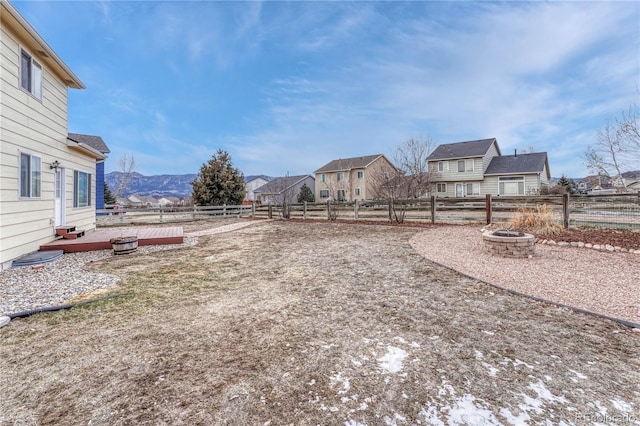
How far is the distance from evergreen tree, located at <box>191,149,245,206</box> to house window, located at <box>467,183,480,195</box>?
66.6 feet

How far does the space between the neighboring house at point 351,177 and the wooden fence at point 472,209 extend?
47.3 ft

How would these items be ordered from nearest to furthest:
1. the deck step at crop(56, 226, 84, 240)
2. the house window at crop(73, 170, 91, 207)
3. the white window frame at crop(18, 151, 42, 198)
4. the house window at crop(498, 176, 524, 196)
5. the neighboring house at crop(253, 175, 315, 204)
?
the white window frame at crop(18, 151, 42, 198) → the deck step at crop(56, 226, 84, 240) → the house window at crop(73, 170, 91, 207) → the house window at crop(498, 176, 524, 196) → the neighboring house at crop(253, 175, 315, 204)

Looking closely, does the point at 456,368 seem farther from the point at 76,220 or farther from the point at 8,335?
the point at 76,220

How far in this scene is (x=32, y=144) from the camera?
6445 millimetres

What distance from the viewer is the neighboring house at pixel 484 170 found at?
75.4 ft

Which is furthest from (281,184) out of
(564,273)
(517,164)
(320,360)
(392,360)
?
(392,360)

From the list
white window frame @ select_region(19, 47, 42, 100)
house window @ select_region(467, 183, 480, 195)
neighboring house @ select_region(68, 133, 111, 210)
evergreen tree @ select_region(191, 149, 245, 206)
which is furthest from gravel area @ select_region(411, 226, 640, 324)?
house window @ select_region(467, 183, 480, 195)

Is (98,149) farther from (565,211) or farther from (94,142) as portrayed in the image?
(565,211)

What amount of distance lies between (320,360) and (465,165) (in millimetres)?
26622

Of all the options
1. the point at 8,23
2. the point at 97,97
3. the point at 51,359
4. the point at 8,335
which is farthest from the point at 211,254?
the point at 97,97

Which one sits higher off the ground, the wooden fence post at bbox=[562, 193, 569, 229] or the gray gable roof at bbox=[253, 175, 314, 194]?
the gray gable roof at bbox=[253, 175, 314, 194]

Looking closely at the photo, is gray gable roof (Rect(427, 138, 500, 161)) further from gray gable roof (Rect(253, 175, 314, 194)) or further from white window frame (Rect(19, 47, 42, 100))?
white window frame (Rect(19, 47, 42, 100))

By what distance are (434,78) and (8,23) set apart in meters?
18.1

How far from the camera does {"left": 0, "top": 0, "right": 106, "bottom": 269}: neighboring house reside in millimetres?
5531
